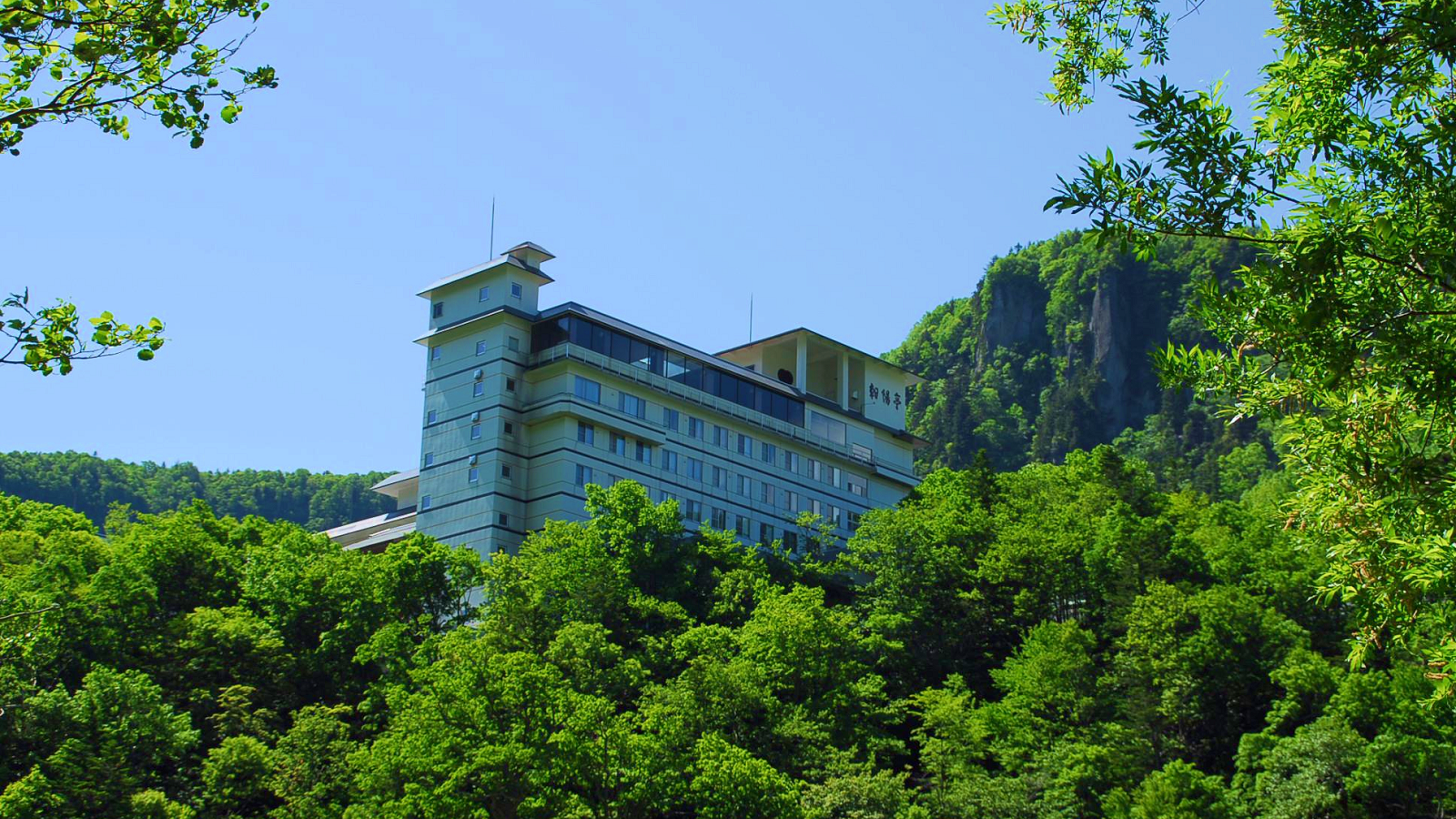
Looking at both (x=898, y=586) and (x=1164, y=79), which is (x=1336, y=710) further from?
(x=1164, y=79)

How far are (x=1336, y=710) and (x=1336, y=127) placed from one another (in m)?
42.8

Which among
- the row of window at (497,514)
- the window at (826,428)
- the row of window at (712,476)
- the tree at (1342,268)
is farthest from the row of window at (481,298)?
the tree at (1342,268)

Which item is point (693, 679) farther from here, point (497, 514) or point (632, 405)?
point (632, 405)

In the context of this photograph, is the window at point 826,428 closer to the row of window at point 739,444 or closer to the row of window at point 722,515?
the row of window at point 739,444

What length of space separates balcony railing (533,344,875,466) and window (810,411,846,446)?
0.32 m

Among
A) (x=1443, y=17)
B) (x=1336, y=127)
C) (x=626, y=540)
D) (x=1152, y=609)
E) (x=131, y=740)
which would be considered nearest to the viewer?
(x=1443, y=17)

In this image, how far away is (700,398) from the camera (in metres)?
79.6

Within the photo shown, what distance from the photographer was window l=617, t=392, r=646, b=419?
76188mm

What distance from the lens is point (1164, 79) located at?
1420 centimetres

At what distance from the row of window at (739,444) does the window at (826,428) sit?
156cm

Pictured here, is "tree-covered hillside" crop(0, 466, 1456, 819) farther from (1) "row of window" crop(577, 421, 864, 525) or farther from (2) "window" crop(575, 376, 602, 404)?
(2) "window" crop(575, 376, 602, 404)

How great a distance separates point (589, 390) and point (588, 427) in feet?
5.71

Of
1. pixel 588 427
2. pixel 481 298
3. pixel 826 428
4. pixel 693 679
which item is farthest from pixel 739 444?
A: pixel 693 679

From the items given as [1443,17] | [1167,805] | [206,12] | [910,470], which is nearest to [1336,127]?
[1443,17]
